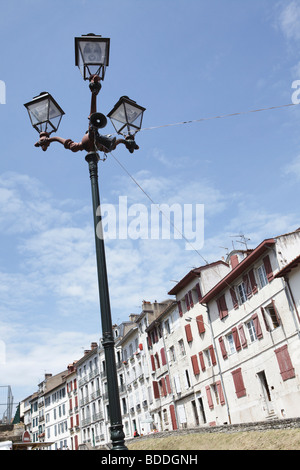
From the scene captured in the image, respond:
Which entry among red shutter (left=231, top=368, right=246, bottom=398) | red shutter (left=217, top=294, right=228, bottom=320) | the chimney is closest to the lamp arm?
red shutter (left=231, top=368, right=246, bottom=398)

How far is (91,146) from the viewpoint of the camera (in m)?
7.05

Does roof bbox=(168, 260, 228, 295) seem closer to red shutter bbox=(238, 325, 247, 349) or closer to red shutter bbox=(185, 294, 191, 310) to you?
red shutter bbox=(185, 294, 191, 310)

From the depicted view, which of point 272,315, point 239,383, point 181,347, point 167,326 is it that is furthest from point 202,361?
point 272,315

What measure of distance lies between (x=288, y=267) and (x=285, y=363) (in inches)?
211

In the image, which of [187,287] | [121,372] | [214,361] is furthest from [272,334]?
[121,372]

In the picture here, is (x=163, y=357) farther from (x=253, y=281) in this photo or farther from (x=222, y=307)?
(x=253, y=281)

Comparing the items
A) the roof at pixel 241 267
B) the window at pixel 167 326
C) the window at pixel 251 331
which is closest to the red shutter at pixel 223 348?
the roof at pixel 241 267

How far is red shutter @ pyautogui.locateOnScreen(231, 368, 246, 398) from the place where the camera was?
28031mm

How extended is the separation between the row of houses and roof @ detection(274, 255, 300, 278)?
6 cm

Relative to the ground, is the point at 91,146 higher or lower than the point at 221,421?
higher

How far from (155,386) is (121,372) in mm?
10048

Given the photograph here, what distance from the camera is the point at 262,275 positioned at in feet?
86.9

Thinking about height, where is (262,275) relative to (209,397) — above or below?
above
